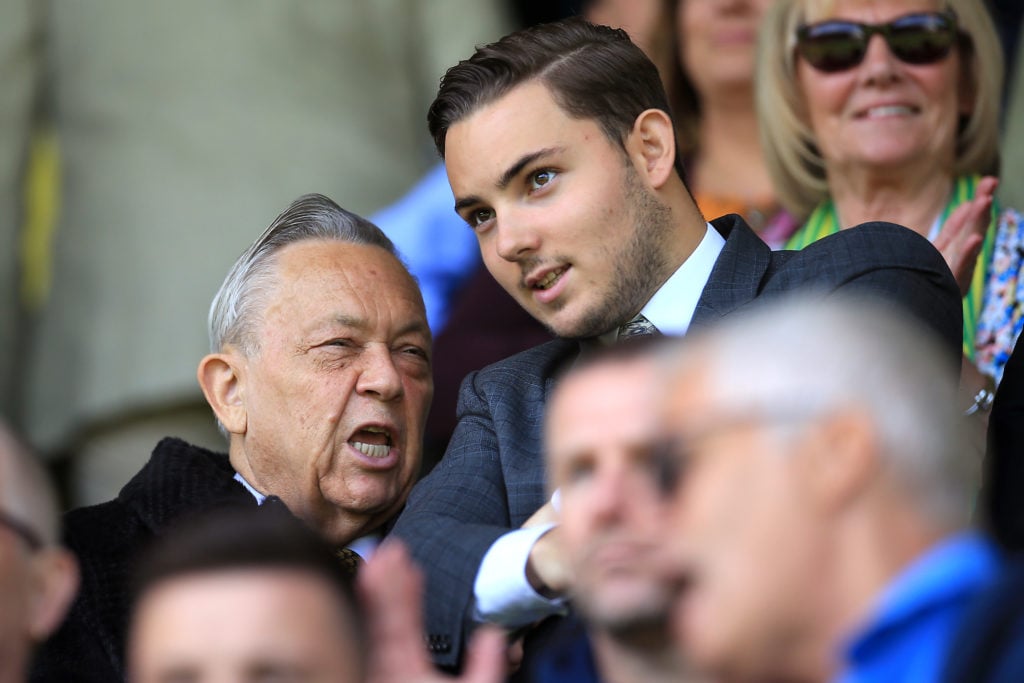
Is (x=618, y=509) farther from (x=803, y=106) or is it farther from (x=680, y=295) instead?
(x=803, y=106)

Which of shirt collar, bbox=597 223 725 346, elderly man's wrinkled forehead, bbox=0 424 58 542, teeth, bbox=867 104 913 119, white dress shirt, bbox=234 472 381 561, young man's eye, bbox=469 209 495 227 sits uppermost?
teeth, bbox=867 104 913 119

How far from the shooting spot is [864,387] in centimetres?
180

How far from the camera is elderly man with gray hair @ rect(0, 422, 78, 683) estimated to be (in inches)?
84.5

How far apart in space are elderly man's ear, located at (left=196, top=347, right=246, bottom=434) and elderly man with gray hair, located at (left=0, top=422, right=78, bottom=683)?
54.8 inches

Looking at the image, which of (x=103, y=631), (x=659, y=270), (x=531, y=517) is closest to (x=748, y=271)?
(x=659, y=270)

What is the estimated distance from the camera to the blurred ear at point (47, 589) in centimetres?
221

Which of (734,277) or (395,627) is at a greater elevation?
(734,277)

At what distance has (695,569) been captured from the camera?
180cm

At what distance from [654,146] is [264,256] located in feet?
2.91

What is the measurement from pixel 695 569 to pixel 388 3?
3841 mm

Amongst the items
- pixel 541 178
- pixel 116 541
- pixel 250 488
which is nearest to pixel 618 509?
pixel 541 178

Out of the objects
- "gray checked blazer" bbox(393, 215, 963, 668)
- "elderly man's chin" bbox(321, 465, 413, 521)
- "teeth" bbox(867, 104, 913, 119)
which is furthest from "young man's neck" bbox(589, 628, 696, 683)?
"teeth" bbox(867, 104, 913, 119)

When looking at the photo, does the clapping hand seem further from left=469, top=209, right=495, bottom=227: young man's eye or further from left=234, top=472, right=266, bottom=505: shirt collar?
left=234, top=472, right=266, bottom=505: shirt collar

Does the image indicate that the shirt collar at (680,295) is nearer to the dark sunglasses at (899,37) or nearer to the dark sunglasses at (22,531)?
the dark sunglasses at (899,37)
